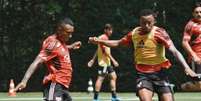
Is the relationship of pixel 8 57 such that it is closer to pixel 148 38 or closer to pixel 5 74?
pixel 5 74

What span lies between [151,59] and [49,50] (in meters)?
1.57

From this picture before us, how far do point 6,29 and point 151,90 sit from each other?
19435 millimetres

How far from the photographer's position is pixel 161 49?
10820 millimetres

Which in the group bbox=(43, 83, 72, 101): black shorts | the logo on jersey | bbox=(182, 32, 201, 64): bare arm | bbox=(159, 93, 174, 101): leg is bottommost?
bbox=(159, 93, 174, 101): leg

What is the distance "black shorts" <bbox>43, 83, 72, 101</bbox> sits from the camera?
10484 millimetres

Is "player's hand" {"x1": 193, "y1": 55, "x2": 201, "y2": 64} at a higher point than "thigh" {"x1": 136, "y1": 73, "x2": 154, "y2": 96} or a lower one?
higher

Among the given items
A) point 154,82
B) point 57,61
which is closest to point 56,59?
point 57,61

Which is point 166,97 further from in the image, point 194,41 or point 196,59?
point 194,41

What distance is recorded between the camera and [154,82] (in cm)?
1081

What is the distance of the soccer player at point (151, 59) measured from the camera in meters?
10.7

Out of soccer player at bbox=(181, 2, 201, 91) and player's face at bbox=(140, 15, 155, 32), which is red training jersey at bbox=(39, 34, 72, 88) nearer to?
player's face at bbox=(140, 15, 155, 32)

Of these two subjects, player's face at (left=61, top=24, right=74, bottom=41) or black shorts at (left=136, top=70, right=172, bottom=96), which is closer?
player's face at (left=61, top=24, right=74, bottom=41)

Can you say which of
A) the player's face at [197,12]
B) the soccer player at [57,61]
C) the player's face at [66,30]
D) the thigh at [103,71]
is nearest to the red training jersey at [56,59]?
the soccer player at [57,61]

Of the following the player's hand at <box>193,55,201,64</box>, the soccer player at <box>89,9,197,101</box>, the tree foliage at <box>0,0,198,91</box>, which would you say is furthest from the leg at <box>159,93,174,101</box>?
the tree foliage at <box>0,0,198,91</box>
